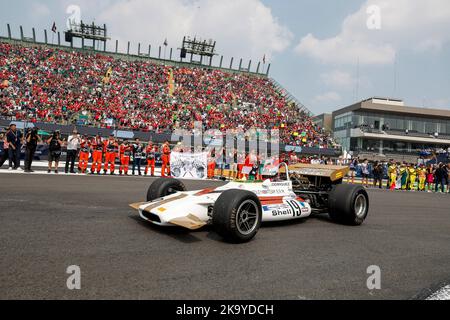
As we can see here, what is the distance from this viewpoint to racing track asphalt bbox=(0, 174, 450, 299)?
3.00 metres

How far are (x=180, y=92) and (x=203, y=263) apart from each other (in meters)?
38.7

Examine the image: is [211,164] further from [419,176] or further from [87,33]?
[87,33]

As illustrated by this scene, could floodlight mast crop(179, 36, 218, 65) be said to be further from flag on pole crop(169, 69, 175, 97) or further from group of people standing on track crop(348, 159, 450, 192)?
group of people standing on track crop(348, 159, 450, 192)

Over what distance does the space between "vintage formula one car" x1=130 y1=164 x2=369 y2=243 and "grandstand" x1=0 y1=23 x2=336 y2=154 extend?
25406 millimetres

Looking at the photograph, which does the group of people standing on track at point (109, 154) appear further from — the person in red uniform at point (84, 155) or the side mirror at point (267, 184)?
the side mirror at point (267, 184)

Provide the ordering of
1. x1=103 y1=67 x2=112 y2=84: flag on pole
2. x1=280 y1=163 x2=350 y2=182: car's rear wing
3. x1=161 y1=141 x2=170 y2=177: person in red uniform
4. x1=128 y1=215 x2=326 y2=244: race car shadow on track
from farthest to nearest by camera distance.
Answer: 1. x1=103 y1=67 x2=112 y2=84: flag on pole
2. x1=161 y1=141 x2=170 y2=177: person in red uniform
3. x1=280 y1=163 x2=350 y2=182: car's rear wing
4. x1=128 y1=215 x2=326 y2=244: race car shadow on track

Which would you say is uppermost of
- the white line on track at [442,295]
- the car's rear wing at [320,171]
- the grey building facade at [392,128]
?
the grey building facade at [392,128]

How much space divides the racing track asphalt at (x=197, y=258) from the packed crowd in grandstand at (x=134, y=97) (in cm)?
2681

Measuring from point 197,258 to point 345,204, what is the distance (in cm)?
341

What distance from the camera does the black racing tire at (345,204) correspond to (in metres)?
6.31

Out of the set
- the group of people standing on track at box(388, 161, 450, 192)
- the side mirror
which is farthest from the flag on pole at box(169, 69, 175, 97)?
the side mirror

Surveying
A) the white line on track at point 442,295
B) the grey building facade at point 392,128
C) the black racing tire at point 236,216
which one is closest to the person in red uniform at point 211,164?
the black racing tire at point 236,216

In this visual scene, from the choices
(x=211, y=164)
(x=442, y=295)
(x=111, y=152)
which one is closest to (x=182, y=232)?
(x=442, y=295)
